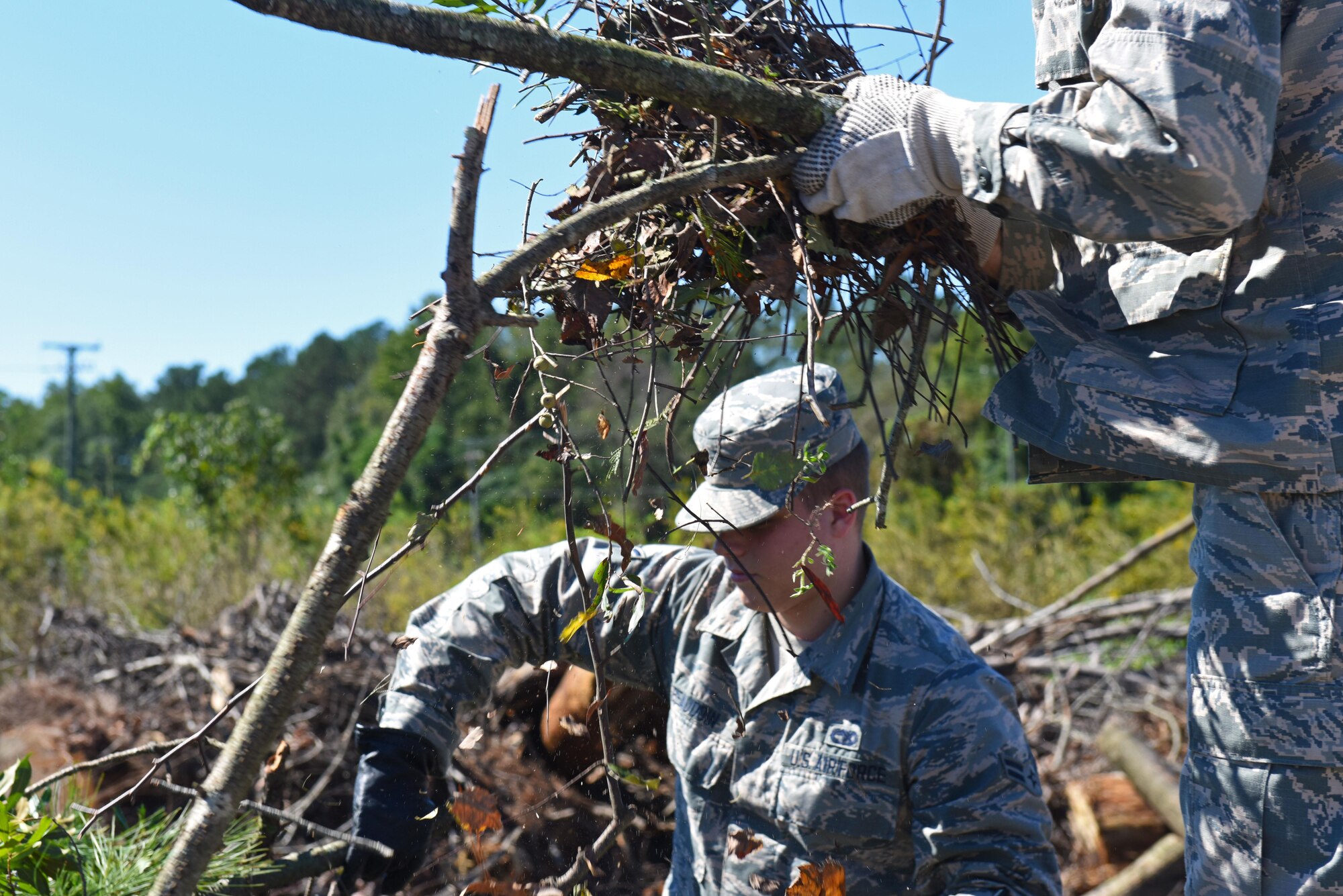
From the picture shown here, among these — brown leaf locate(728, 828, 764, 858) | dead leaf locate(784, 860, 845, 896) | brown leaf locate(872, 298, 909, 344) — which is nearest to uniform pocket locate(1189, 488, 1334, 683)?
brown leaf locate(872, 298, 909, 344)

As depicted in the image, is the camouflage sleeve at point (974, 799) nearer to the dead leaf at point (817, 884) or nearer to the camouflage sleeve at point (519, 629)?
the dead leaf at point (817, 884)

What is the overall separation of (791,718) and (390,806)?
0.96m

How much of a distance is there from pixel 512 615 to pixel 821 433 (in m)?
0.92

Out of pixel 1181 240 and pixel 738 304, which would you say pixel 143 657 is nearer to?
pixel 738 304

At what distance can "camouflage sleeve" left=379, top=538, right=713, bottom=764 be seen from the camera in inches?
97.7

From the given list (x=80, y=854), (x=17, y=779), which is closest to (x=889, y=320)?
(x=80, y=854)

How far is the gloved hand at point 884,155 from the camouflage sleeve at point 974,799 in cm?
117

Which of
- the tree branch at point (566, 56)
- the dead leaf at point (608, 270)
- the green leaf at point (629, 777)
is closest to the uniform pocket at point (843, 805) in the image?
the green leaf at point (629, 777)

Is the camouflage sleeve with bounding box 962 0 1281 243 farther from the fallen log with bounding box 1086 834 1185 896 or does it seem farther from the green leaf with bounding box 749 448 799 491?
the fallen log with bounding box 1086 834 1185 896

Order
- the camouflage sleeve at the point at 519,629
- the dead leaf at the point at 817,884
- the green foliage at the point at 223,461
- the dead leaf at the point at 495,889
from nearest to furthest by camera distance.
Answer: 1. the dead leaf at the point at 495,889
2. the dead leaf at the point at 817,884
3. the camouflage sleeve at the point at 519,629
4. the green foliage at the point at 223,461

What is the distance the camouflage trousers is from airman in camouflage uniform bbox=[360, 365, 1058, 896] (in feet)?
1.82

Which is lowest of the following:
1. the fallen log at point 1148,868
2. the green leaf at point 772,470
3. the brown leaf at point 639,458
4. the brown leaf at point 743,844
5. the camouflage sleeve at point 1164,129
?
the fallen log at point 1148,868

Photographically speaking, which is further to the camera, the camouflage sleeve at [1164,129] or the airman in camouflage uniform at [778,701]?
the airman in camouflage uniform at [778,701]

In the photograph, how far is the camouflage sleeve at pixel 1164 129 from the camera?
133 cm
